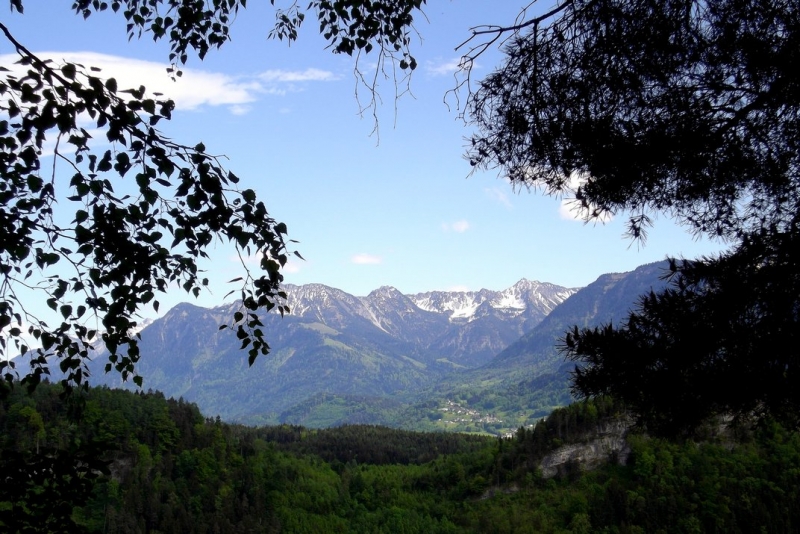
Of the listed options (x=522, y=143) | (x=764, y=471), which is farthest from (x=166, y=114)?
Result: (x=764, y=471)

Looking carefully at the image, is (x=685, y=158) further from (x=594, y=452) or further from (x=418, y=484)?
(x=418, y=484)

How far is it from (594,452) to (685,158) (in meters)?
98.0

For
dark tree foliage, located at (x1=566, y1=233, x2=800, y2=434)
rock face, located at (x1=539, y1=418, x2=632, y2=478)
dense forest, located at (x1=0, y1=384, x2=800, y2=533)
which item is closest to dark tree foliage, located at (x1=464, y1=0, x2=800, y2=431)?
dark tree foliage, located at (x1=566, y1=233, x2=800, y2=434)

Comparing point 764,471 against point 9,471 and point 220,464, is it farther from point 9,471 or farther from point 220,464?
point 9,471

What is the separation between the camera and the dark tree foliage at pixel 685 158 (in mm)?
6543

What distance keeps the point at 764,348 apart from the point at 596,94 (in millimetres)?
2885

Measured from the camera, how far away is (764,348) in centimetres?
654

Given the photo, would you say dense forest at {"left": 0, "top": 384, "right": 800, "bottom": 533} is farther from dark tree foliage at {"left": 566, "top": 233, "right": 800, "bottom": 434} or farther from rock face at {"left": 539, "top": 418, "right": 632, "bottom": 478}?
dark tree foliage at {"left": 566, "top": 233, "right": 800, "bottom": 434}

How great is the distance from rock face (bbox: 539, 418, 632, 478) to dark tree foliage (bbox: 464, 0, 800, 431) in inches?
3756

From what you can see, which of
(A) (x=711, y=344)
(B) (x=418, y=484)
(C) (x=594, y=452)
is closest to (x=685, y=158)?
(A) (x=711, y=344)

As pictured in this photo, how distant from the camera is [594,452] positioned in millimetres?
98062

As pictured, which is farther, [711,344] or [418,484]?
[418,484]

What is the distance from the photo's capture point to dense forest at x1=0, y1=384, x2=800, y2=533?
266 ft

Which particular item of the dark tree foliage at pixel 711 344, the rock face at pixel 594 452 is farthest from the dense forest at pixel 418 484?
the dark tree foliage at pixel 711 344
